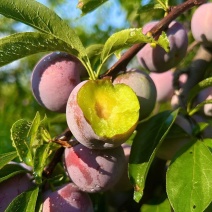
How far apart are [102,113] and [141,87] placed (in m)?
0.13

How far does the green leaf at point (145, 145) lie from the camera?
0.72 metres

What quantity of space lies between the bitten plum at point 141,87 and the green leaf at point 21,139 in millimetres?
167

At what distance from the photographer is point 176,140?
0.84 metres

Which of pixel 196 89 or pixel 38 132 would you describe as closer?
pixel 38 132

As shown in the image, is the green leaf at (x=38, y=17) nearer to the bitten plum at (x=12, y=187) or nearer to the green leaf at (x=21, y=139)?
the green leaf at (x=21, y=139)

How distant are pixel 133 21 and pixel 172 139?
65 cm

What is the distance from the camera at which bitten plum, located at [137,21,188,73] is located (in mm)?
888

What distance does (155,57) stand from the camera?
2.92 ft

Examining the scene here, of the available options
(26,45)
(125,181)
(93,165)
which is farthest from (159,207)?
(26,45)

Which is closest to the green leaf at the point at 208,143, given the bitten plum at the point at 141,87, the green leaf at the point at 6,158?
the bitten plum at the point at 141,87

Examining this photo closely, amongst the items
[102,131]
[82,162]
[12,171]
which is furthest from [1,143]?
[102,131]

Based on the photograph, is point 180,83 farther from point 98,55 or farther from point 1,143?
point 1,143

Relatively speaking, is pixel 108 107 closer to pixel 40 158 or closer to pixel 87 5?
pixel 40 158

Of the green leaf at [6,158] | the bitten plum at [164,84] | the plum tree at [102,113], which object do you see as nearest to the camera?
the plum tree at [102,113]
